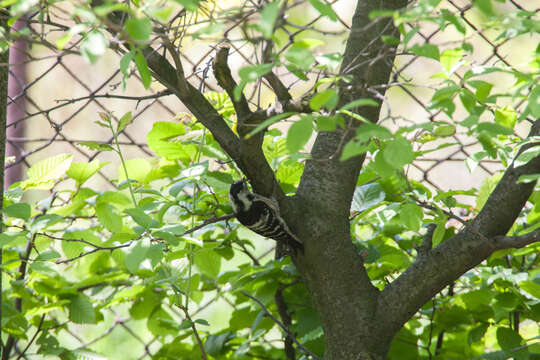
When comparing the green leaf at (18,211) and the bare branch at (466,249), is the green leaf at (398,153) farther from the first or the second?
the green leaf at (18,211)

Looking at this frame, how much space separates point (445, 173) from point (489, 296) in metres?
2.53

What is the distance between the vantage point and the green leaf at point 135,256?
729mm

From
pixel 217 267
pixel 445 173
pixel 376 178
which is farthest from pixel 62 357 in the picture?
pixel 445 173

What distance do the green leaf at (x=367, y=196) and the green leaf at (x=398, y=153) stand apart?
1.77 ft

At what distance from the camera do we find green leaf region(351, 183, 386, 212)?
116cm

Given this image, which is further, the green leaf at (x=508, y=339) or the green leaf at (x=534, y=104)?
the green leaf at (x=508, y=339)

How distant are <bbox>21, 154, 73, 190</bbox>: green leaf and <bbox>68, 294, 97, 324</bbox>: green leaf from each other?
0.26m

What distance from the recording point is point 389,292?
102 centimetres

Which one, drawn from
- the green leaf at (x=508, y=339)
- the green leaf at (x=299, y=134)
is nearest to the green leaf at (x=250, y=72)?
the green leaf at (x=299, y=134)

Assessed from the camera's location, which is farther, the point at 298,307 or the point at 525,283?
the point at 298,307

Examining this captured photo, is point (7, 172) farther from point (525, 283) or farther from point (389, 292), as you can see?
point (525, 283)

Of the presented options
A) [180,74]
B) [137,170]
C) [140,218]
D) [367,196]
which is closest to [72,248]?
[137,170]

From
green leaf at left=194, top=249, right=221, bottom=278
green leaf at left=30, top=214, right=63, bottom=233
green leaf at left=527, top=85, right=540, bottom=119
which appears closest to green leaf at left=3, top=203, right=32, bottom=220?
green leaf at left=30, top=214, right=63, bottom=233

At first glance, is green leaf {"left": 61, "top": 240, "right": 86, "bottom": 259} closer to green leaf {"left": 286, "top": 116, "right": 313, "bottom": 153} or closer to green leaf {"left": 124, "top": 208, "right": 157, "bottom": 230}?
green leaf {"left": 124, "top": 208, "right": 157, "bottom": 230}
